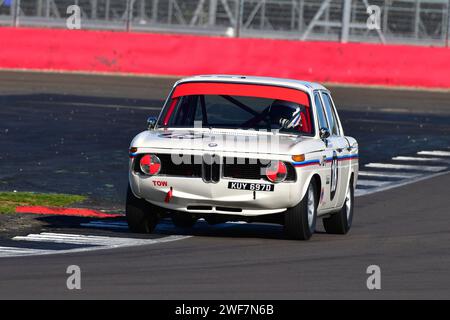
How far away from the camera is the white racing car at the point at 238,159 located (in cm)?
1344

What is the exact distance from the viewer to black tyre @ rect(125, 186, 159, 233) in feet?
45.4

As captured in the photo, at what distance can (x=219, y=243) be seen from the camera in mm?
13469

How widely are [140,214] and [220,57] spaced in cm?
2753

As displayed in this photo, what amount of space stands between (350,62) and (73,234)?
27456mm

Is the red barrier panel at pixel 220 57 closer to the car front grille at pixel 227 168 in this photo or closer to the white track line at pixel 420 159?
the white track line at pixel 420 159

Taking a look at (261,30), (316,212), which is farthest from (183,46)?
(316,212)

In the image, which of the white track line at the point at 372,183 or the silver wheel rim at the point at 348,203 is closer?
the silver wheel rim at the point at 348,203

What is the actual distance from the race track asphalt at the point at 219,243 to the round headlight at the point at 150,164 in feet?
2.39

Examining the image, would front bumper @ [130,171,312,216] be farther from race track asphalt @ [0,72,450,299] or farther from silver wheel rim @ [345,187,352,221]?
silver wheel rim @ [345,187,352,221]

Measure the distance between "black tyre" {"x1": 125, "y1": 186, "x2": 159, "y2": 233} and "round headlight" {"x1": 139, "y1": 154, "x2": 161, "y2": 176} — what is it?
323 millimetres

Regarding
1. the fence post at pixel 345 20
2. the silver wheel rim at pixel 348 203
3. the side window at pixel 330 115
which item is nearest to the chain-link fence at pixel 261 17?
the fence post at pixel 345 20

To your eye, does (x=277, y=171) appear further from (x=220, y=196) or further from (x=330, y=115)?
(x=330, y=115)

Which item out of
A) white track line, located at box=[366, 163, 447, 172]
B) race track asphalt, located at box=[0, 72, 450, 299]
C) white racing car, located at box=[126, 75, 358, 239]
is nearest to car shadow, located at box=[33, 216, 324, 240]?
race track asphalt, located at box=[0, 72, 450, 299]

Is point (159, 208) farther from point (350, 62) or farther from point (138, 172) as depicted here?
point (350, 62)
